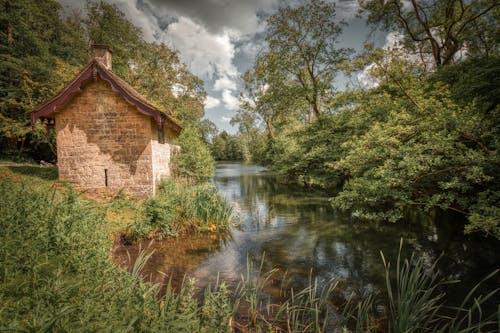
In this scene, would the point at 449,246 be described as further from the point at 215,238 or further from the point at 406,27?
the point at 406,27

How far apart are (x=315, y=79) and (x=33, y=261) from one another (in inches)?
650

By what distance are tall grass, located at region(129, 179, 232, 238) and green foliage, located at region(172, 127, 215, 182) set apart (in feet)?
13.3

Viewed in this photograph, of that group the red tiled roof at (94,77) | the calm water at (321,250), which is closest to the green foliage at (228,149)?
the red tiled roof at (94,77)

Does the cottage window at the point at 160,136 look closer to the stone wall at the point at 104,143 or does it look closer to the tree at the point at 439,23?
the stone wall at the point at 104,143

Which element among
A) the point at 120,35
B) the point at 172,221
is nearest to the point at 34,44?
the point at 120,35

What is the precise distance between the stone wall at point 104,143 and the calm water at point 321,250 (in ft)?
12.5

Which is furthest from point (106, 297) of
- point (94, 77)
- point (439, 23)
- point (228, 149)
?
point (228, 149)

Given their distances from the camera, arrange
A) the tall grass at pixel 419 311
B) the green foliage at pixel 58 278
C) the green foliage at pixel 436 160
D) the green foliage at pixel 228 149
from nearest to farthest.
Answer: the green foliage at pixel 58 278, the tall grass at pixel 419 311, the green foliage at pixel 436 160, the green foliage at pixel 228 149

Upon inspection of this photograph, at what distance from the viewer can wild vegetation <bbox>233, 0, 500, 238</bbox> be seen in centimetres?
439

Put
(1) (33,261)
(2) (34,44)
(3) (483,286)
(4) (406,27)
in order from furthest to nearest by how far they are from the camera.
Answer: (2) (34,44)
(4) (406,27)
(3) (483,286)
(1) (33,261)

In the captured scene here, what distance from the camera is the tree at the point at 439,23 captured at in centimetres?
935

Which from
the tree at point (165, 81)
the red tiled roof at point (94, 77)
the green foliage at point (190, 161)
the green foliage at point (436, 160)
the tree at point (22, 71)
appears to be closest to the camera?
the green foliage at point (436, 160)

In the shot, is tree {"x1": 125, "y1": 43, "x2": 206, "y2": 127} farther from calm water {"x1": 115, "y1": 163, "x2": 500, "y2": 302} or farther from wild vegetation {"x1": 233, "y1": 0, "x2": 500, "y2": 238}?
calm water {"x1": 115, "y1": 163, "x2": 500, "y2": 302}

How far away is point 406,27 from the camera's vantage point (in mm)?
11398
